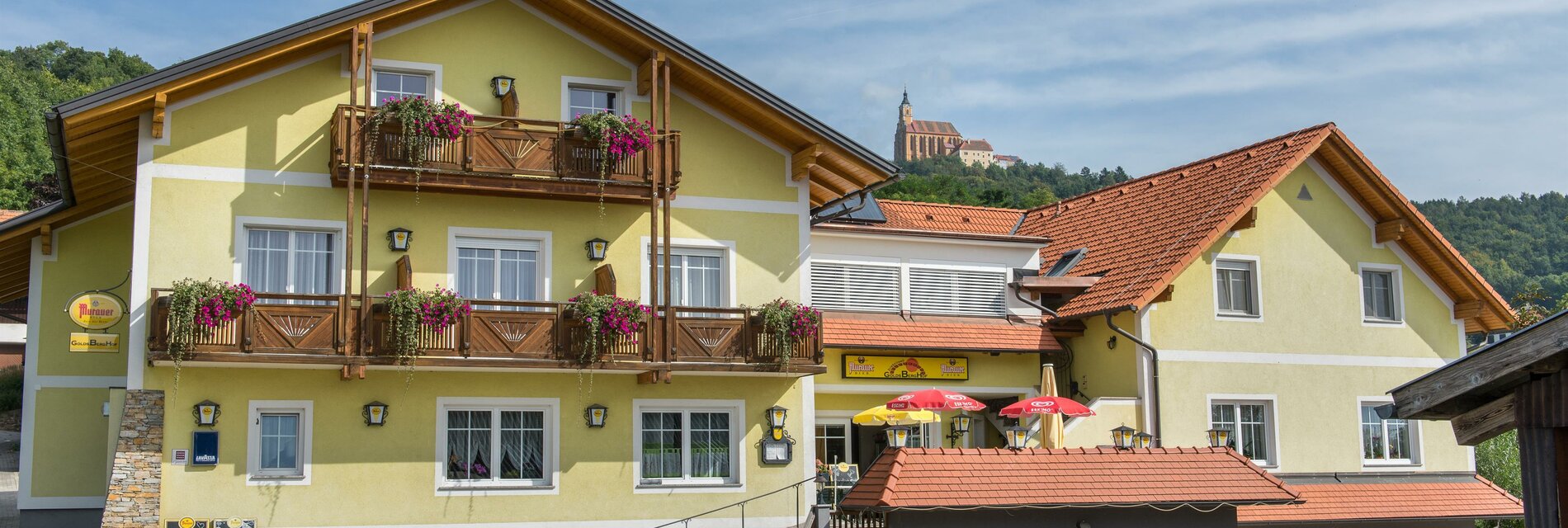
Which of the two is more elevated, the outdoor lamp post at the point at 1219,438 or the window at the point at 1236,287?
the window at the point at 1236,287

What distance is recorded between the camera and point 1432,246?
27938 millimetres

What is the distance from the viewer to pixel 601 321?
20.8 meters

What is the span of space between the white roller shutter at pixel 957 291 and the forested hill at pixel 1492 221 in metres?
28.1

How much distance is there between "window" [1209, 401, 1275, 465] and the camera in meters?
26.5

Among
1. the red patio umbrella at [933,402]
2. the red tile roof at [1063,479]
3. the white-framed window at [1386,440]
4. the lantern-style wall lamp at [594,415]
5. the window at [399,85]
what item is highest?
the window at [399,85]

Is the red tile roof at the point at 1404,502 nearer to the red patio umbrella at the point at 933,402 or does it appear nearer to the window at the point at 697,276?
the red patio umbrella at the point at 933,402

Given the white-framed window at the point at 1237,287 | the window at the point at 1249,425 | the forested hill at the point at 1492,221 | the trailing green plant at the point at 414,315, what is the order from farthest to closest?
the forested hill at the point at 1492,221
the white-framed window at the point at 1237,287
the window at the point at 1249,425
the trailing green plant at the point at 414,315

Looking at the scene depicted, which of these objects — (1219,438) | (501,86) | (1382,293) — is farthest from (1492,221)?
(501,86)

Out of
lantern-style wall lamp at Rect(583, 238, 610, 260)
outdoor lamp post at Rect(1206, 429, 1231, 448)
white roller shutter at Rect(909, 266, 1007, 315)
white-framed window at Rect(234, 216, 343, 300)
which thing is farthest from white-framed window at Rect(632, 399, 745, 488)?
outdoor lamp post at Rect(1206, 429, 1231, 448)

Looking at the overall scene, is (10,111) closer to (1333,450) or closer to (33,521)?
(33,521)

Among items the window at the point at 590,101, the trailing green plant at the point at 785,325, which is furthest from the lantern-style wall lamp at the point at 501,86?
the trailing green plant at the point at 785,325

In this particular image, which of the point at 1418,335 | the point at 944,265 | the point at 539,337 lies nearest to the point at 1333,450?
the point at 1418,335

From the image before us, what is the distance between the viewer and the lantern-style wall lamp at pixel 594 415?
71.4 ft

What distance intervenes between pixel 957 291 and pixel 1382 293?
332 inches
